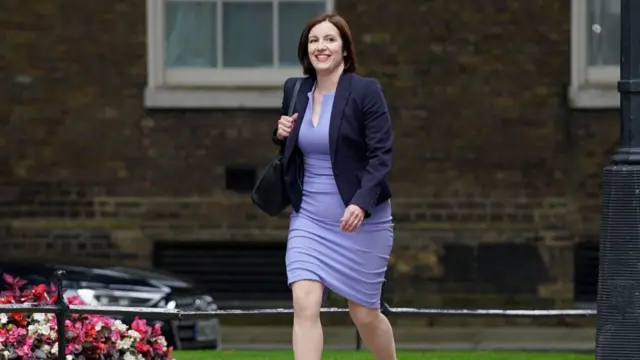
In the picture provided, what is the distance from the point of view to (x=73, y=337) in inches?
319

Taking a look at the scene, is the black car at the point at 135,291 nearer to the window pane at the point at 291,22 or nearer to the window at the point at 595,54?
the window pane at the point at 291,22

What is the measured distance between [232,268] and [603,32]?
4228mm

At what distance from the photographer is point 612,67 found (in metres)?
16.7

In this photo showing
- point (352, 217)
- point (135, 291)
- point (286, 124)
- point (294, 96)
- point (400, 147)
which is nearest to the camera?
point (352, 217)

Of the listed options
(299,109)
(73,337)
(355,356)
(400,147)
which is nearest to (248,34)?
(400,147)

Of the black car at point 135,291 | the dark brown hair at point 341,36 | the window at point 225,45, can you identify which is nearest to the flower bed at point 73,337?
the dark brown hair at point 341,36

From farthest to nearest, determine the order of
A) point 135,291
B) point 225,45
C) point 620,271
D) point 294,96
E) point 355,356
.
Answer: point 225,45 < point 135,291 < point 355,356 < point 294,96 < point 620,271

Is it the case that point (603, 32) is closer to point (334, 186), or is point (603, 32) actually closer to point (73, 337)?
point (334, 186)

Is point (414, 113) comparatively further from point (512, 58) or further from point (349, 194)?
point (349, 194)

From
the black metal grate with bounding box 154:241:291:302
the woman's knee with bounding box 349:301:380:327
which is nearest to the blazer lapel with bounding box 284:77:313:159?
the woman's knee with bounding box 349:301:380:327

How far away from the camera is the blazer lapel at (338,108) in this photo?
7.62 m

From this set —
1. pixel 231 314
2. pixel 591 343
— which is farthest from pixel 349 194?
pixel 591 343

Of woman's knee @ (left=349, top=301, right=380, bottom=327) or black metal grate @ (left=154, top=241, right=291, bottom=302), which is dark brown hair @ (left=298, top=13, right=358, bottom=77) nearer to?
woman's knee @ (left=349, top=301, right=380, bottom=327)

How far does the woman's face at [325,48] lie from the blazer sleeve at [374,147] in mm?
186
